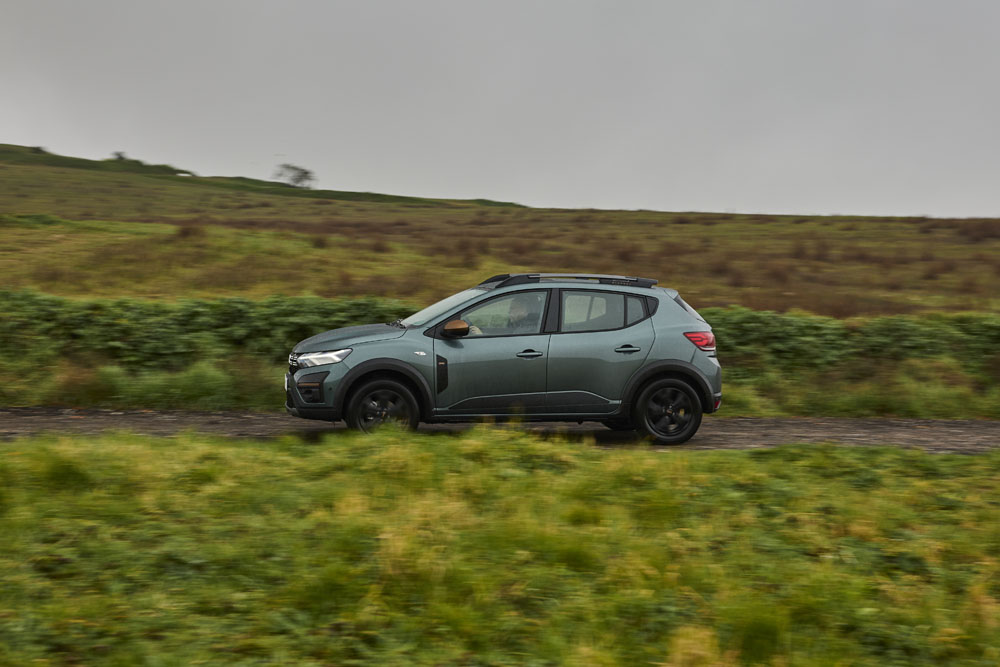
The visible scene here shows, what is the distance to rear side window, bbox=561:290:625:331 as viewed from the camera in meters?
9.08

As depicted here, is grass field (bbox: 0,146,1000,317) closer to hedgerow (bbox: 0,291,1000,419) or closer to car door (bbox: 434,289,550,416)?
hedgerow (bbox: 0,291,1000,419)

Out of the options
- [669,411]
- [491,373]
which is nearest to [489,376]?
[491,373]

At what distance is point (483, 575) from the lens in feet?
16.5

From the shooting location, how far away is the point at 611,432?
1026 cm

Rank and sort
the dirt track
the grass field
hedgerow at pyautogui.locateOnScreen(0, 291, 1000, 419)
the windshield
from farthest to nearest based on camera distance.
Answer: the grass field, hedgerow at pyautogui.locateOnScreen(0, 291, 1000, 419), the dirt track, the windshield

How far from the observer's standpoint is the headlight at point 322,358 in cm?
870

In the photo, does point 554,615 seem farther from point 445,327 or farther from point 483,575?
point 445,327

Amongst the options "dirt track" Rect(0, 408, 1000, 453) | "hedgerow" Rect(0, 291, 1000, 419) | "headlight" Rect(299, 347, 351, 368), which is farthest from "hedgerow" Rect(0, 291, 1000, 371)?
"headlight" Rect(299, 347, 351, 368)

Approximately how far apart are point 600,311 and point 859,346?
5.42m

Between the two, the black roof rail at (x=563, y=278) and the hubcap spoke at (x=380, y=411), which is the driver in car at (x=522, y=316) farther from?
the hubcap spoke at (x=380, y=411)

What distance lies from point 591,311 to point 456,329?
142 centimetres

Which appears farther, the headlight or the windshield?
the windshield

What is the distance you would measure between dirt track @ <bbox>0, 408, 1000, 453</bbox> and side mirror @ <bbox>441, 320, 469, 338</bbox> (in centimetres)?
148

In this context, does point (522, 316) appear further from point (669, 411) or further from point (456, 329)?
point (669, 411)
